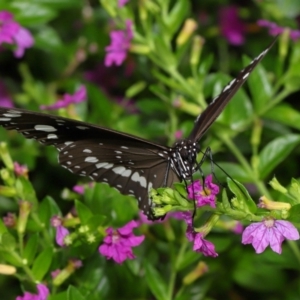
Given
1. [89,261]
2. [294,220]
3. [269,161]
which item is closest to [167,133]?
[269,161]

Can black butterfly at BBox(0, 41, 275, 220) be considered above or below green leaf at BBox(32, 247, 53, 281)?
above

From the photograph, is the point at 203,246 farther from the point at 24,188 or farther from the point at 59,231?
the point at 24,188

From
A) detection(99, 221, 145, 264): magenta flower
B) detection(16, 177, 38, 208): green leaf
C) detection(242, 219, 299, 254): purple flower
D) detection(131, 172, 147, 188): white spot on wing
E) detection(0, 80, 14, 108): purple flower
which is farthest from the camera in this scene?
detection(0, 80, 14, 108): purple flower

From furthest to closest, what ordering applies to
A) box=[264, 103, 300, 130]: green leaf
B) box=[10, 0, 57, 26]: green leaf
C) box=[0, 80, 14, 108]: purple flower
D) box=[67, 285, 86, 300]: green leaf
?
1. box=[0, 80, 14, 108]: purple flower
2. box=[10, 0, 57, 26]: green leaf
3. box=[264, 103, 300, 130]: green leaf
4. box=[67, 285, 86, 300]: green leaf

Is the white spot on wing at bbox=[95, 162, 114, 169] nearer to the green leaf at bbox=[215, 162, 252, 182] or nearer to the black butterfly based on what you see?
the black butterfly

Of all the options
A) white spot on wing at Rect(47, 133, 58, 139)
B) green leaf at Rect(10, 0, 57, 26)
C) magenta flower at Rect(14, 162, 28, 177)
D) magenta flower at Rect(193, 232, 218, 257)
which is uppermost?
green leaf at Rect(10, 0, 57, 26)

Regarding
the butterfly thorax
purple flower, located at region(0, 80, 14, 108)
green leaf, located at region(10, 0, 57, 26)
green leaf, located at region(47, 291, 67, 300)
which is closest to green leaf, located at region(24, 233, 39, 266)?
green leaf, located at region(47, 291, 67, 300)

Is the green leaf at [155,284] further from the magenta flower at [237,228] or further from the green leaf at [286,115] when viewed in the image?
the green leaf at [286,115]
